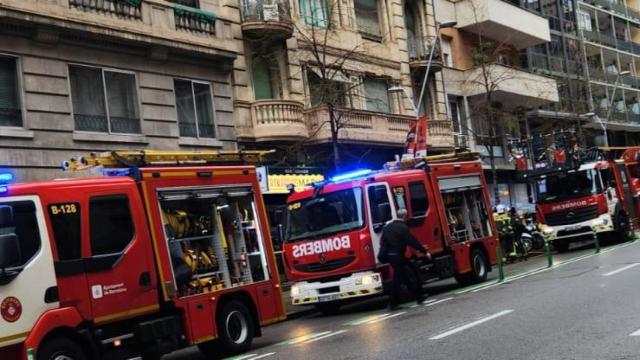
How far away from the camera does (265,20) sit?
22281 millimetres

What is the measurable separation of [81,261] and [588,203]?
19.4 m

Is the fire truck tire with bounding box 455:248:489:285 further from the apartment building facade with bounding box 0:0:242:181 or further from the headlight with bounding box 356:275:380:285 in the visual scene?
the apartment building facade with bounding box 0:0:242:181

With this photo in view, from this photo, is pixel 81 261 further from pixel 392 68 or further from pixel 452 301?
pixel 392 68

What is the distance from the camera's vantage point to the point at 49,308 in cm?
829

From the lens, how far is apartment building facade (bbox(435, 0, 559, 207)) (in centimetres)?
3347

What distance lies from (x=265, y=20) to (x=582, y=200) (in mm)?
11813

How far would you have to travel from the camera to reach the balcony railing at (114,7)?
17172mm

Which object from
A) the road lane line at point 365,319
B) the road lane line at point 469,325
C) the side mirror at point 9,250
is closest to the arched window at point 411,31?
the road lane line at point 365,319

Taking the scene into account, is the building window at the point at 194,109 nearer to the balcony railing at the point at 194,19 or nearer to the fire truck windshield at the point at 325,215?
the balcony railing at the point at 194,19

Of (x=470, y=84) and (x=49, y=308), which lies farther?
(x=470, y=84)

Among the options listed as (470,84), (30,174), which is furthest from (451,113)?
(30,174)

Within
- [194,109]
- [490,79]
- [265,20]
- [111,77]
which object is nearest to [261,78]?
[265,20]

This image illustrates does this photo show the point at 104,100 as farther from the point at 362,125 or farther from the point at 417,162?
the point at 362,125

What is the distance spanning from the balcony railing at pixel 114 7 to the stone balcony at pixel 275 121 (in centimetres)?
478
